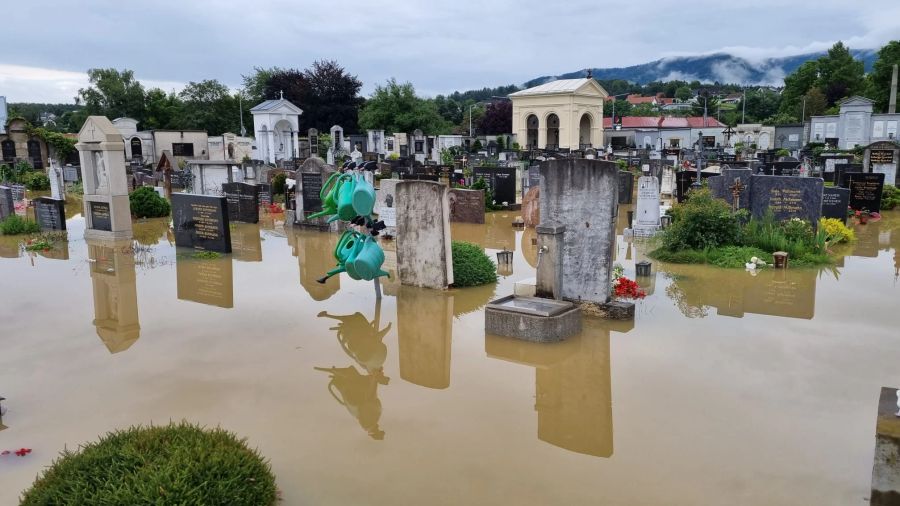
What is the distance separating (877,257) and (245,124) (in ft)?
171

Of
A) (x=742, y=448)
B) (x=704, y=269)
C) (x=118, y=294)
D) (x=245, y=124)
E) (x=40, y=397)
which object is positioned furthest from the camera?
(x=245, y=124)

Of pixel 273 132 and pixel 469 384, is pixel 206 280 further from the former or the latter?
pixel 273 132

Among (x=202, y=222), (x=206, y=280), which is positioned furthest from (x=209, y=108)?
(x=206, y=280)

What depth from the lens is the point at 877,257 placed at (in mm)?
13680

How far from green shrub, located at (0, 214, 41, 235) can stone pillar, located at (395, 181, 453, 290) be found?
11.3 meters

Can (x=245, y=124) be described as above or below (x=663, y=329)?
above

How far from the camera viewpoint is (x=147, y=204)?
20.2m

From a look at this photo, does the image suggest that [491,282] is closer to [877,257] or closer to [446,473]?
[446,473]

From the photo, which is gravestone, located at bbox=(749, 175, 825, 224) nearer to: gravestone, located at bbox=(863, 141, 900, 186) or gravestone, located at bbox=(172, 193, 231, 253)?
gravestone, located at bbox=(172, 193, 231, 253)

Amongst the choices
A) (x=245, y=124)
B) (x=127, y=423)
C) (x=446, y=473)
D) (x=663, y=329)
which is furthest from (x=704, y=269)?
(x=245, y=124)

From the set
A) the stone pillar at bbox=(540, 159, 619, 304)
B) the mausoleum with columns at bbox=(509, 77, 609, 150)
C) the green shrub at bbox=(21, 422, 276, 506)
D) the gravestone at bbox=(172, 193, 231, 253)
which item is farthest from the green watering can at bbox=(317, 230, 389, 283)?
the mausoleum with columns at bbox=(509, 77, 609, 150)

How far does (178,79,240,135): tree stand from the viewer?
55500 millimetres

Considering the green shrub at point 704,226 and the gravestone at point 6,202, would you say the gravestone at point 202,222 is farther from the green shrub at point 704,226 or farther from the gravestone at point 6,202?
the green shrub at point 704,226

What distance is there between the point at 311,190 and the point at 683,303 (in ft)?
37.0
